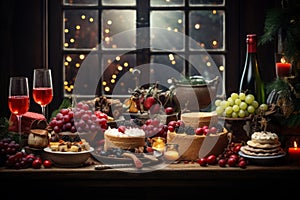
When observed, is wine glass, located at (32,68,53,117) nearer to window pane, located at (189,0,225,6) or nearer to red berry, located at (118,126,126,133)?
red berry, located at (118,126,126,133)

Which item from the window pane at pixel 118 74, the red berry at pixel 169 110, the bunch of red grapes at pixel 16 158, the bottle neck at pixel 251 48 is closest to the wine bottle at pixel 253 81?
the bottle neck at pixel 251 48

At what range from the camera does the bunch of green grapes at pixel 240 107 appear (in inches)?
119

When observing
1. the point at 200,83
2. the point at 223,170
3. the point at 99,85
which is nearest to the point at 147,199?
the point at 223,170

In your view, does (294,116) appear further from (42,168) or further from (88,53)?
(88,53)

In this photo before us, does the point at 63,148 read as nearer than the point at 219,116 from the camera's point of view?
Yes

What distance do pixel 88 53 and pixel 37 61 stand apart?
13.0 inches

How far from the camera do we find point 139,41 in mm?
3881

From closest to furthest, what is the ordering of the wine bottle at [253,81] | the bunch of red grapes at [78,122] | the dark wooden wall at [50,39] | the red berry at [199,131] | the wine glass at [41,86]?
the red berry at [199,131]
the bunch of red grapes at [78,122]
the wine glass at [41,86]
the wine bottle at [253,81]
the dark wooden wall at [50,39]

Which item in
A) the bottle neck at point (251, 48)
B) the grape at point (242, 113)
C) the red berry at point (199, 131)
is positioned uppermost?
the bottle neck at point (251, 48)

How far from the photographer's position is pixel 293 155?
9.43 ft

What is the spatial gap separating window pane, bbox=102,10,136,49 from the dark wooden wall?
300 millimetres

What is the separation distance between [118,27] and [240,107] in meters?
1.21

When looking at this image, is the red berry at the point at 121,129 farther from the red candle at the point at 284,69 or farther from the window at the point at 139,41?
the window at the point at 139,41

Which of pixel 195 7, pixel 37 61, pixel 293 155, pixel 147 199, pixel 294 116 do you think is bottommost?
pixel 147 199
